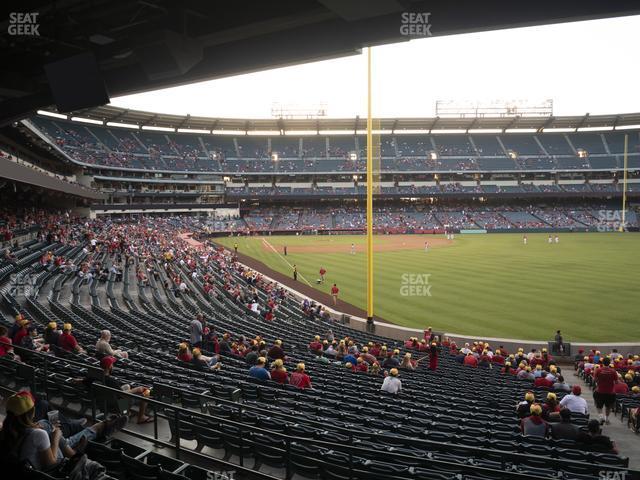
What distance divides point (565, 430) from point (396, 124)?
296 feet

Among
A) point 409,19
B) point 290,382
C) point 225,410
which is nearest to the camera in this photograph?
point 409,19

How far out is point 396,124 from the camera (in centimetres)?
9244

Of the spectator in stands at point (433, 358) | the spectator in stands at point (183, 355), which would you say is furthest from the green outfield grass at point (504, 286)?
the spectator in stands at point (183, 355)

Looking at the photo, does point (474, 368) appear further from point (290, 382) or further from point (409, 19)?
point (409, 19)

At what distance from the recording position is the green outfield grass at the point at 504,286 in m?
21.2

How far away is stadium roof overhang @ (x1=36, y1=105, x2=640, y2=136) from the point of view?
3391 inches

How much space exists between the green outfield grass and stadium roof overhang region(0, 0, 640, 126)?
17.1m

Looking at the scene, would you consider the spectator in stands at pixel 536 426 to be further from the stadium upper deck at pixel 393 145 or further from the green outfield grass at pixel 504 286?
the stadium upper deck at pixel 393 145

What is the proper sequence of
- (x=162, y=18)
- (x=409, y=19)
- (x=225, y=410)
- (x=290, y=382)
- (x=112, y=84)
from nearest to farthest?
(x=409, y=19)
(x=162, y=18)
(x=225, y=410)
(x=112, y=84)
(x=290, y=382)

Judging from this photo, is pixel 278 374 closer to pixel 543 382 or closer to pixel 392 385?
pixel 392 385

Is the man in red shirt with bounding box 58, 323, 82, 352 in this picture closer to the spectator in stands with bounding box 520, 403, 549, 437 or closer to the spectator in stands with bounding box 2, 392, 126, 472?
the spectator in stands with bounding box 2, 392, 126, 472

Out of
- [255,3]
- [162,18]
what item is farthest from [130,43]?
[255,3]

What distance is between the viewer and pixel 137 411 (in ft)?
22.9

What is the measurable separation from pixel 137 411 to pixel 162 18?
18.9 ft
